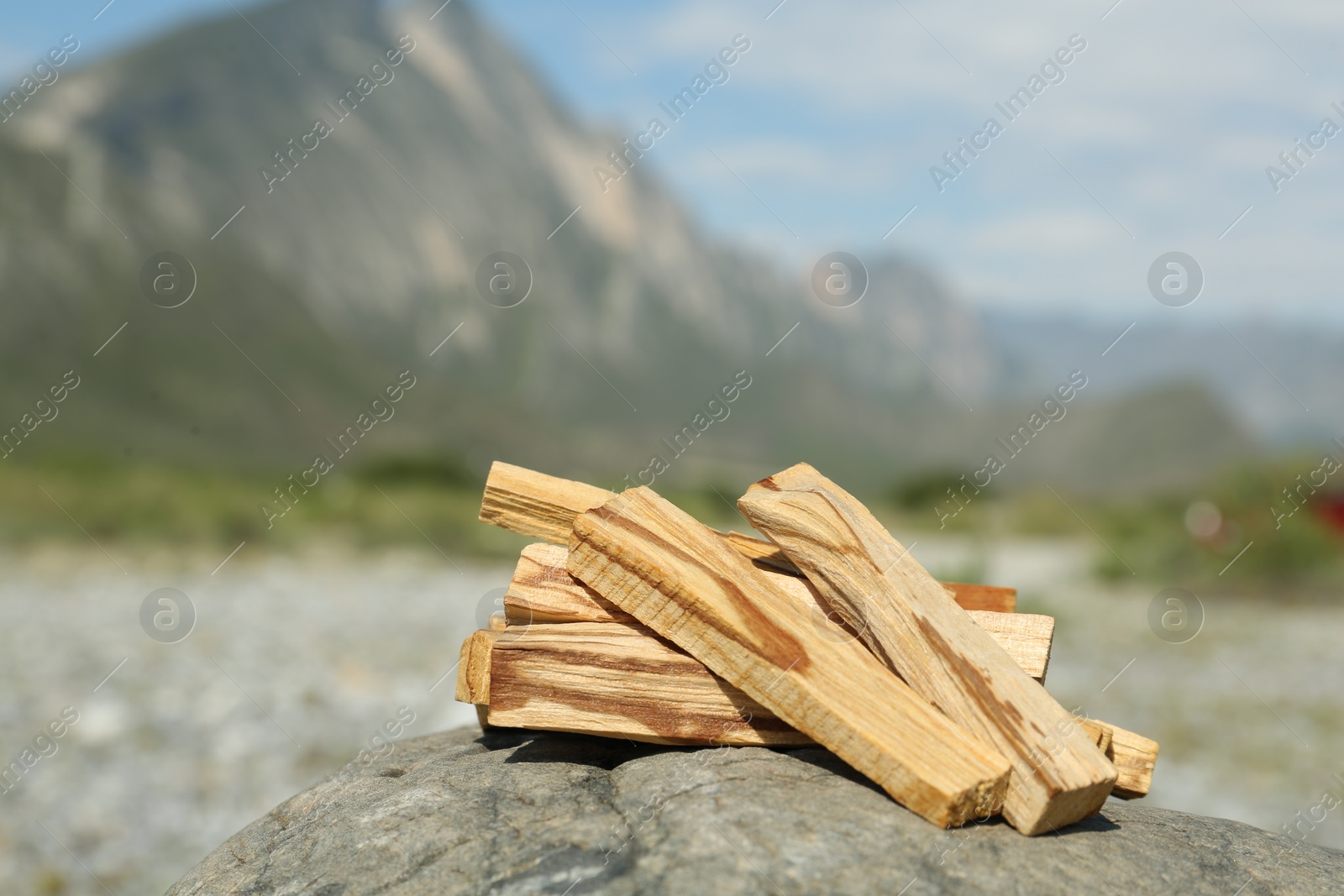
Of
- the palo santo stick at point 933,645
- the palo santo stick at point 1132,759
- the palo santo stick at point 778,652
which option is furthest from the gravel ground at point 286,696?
the palo santo stick at point 933,645

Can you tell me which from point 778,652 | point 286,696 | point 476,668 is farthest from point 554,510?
point 286,696

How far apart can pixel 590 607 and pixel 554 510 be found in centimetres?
41

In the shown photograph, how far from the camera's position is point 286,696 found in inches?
399

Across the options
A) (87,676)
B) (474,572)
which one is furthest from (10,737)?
(474,572)

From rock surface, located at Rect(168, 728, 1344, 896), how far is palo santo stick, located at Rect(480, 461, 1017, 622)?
761mm

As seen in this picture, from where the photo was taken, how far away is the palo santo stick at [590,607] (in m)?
3.45

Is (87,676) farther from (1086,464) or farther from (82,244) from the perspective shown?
(1086,464)

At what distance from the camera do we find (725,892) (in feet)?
8.11

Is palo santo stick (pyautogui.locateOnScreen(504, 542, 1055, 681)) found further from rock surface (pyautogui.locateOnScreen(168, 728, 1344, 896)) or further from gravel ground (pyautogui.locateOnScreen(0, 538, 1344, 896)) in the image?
gravel ground (pyautogui.locateOnScreen(0, 538, 1344, 896))

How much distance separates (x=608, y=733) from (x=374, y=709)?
7.45 metres

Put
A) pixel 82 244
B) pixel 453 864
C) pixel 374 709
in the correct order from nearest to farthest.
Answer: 1. pixel 453 864
2. pixel 374 709
3. pixel 82 244

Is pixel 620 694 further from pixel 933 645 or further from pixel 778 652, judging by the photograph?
pixel 933 645

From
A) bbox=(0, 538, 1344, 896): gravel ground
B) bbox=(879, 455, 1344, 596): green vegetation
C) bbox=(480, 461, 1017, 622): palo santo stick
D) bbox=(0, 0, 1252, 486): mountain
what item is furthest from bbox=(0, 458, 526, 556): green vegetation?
bbox=(0, 0, 1252, 486): mountain

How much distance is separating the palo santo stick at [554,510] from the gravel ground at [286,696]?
5.12 metres
